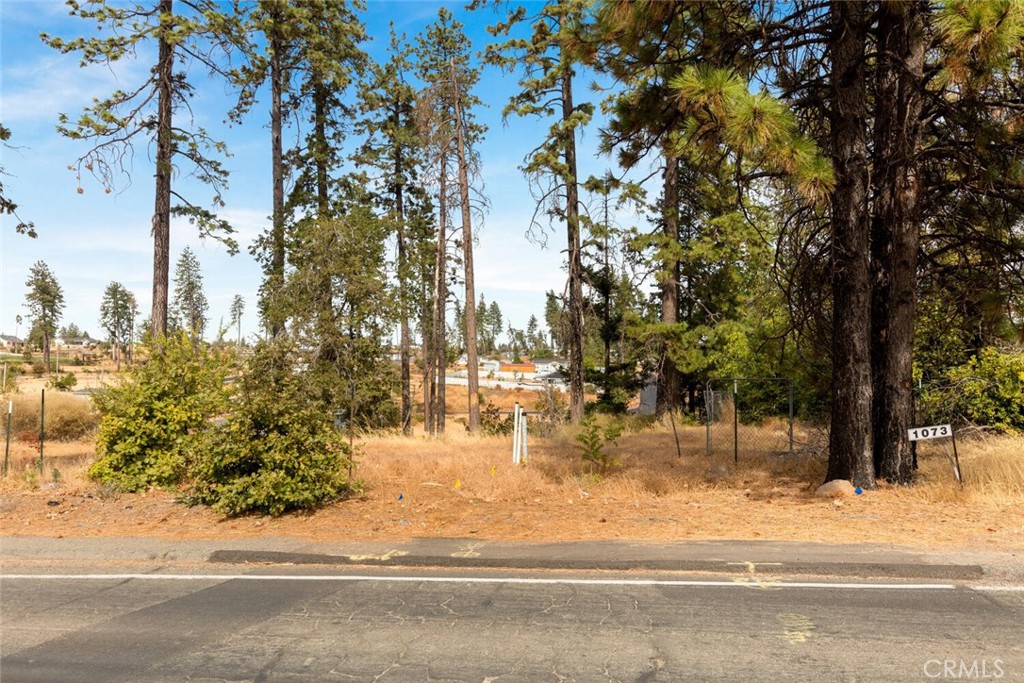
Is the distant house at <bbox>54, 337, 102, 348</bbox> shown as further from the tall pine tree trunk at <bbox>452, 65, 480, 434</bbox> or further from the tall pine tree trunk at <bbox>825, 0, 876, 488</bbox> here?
the tall pine tree trunk at <bbox>825, 0, 876, 488</bbox>

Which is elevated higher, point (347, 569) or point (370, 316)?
point (370, 316)

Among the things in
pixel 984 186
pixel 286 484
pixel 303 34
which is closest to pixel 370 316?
pixel 303 34

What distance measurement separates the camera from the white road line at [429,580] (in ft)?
20.1

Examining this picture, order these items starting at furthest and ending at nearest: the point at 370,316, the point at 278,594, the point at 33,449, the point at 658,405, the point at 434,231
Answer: the point at 434,231, the point at 658,405, the point at 370,316, the point at 33,449, the point at 278,594

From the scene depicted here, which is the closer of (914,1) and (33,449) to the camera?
(914,1)

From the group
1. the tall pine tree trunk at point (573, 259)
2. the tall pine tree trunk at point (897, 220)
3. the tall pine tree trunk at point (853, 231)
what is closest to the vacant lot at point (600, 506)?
the tall pine tree trunk at point (853, 231)

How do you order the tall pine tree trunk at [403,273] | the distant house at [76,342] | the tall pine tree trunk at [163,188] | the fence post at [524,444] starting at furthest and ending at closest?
1. the distant house at [76,342]
2. the tall pine tree trunk at [403,273]
3. the tall pine tree trunk at [163,188]
4. the fence post at [524,444]

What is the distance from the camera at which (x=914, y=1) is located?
8609mm

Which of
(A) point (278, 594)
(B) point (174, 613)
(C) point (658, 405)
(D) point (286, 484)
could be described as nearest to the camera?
(B) point (174, 613)

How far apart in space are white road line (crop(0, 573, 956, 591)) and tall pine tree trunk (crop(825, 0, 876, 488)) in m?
4.03

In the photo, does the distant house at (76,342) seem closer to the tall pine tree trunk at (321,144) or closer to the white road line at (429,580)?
the tall pine tree trunk at (321,144)

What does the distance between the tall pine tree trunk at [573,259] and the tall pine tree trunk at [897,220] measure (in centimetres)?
1246

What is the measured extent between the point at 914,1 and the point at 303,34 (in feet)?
64.0

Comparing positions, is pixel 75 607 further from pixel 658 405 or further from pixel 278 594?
pixel 658 405
